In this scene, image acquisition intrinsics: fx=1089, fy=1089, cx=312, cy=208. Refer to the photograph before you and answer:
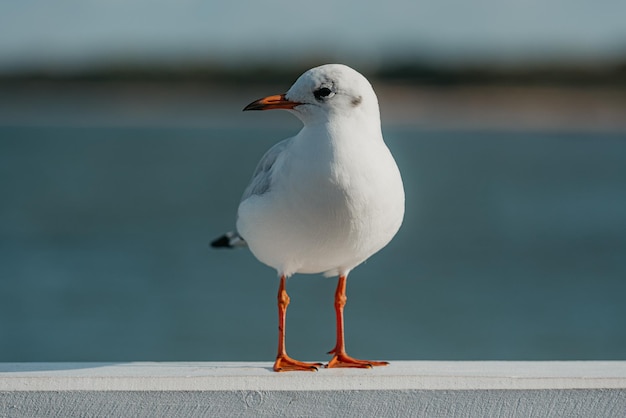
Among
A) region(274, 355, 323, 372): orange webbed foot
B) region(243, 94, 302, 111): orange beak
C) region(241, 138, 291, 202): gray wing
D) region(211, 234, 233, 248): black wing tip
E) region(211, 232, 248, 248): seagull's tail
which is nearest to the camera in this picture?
region(274, 355, 323, 372): orange webbed foot

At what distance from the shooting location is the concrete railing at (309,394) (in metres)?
2.61

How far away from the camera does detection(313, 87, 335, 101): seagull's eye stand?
333cm

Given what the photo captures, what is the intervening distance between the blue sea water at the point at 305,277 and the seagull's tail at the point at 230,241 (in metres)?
7.98

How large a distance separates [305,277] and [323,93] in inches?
616

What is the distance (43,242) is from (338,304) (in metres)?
21.6

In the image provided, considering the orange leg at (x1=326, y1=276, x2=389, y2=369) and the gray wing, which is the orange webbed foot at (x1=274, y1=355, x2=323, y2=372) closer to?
the orange leg at (x1=326, y1=276, x2=389, y2=369)

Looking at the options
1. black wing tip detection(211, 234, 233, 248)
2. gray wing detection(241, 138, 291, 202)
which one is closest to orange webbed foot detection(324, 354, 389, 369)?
gray wing detection(241, 138, 291, 202)

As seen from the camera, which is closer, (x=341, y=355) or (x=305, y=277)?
(x=341, y=355)

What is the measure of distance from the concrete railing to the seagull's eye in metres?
0.96

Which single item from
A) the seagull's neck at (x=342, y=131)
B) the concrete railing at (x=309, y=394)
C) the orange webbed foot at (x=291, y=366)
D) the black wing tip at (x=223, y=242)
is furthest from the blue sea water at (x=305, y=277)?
the concrete railing at (x=309, y=394)

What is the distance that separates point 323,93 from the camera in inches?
131

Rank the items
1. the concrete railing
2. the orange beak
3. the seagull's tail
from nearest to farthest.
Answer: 1. the concrete railing
2. the orange beak
3. the seagull's tail

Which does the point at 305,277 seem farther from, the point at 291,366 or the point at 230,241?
the point at 291,366

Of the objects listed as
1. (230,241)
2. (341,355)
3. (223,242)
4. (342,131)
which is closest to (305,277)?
(223,242)
